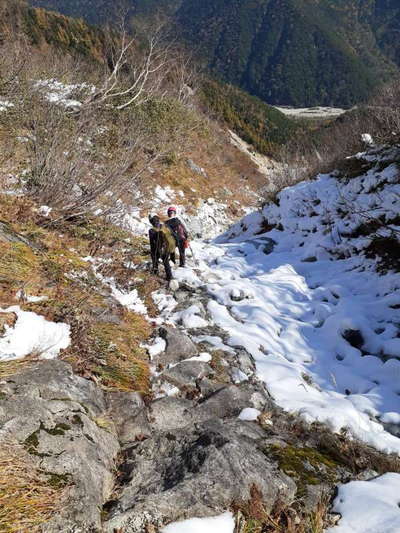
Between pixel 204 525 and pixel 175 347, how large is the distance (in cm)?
250

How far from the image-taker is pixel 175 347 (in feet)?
14.3

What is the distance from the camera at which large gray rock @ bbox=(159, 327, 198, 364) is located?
13.8 feet

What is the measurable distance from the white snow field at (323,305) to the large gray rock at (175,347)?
2.09 feet

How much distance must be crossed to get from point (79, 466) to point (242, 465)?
99 centimetres

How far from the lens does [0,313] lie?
331cm

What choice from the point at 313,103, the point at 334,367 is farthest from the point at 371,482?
the point at 313,103

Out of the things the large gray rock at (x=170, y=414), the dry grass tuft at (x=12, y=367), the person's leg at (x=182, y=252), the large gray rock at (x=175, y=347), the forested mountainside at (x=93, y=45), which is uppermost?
the forested mountainside at (x=93, y=45)

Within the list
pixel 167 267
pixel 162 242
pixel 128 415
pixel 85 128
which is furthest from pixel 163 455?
pixel 85 128

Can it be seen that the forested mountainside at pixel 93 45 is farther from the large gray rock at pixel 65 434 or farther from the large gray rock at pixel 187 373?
the large gray rock at pixel 65 434

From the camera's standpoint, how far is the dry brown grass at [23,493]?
1.64m

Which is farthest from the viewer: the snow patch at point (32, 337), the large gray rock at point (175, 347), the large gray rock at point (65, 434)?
the large gray rock at point (175, 347)

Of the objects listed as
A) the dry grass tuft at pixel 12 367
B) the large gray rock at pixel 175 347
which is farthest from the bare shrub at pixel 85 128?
the dry grass tuft at pixel 12 367

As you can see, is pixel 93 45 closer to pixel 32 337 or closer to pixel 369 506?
pixel 32 337

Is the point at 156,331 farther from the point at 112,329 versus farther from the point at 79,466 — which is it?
the point at 79,466
